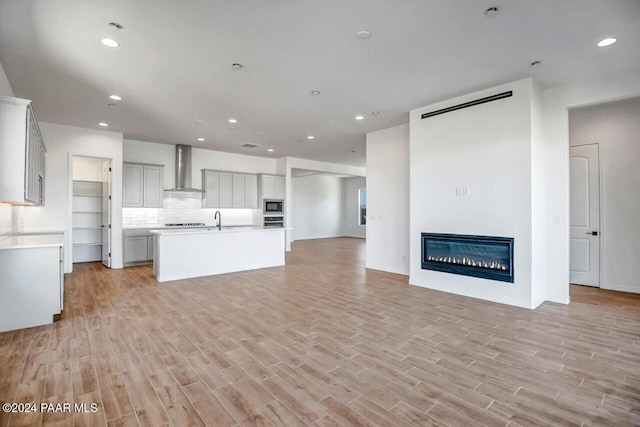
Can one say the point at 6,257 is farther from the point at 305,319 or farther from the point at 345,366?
the point at 345,366

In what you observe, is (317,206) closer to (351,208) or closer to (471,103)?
(351,208)

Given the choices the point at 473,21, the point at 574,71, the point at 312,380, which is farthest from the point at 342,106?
the point at 312,380

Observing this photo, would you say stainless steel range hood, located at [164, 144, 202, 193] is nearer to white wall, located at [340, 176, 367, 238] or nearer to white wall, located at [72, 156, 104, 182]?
white wall, located at [72, 156, 104, 182]

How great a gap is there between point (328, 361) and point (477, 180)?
11.2ft

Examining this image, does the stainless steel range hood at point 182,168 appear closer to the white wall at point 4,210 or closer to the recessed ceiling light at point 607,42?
the white wall at point 4,210

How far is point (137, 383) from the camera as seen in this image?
2.30 meters

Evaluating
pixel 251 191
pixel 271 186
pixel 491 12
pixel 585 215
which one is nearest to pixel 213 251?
pixel 251 191

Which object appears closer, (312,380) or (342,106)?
(312,380)

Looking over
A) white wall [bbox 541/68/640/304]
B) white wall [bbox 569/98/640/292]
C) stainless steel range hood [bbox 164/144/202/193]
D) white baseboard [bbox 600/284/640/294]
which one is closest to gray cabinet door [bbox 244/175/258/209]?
stainless steel range hood [bbox 164/144/202/193]

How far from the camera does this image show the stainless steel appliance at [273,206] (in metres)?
9.56

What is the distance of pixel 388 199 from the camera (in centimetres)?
637

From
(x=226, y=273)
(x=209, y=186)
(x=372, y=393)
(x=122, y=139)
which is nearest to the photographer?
(x=372, y=393)

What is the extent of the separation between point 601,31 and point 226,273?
20.9 feet

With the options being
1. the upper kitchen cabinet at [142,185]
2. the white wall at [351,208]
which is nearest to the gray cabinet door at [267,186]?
the upper kitchen cabinet at [142,185]
